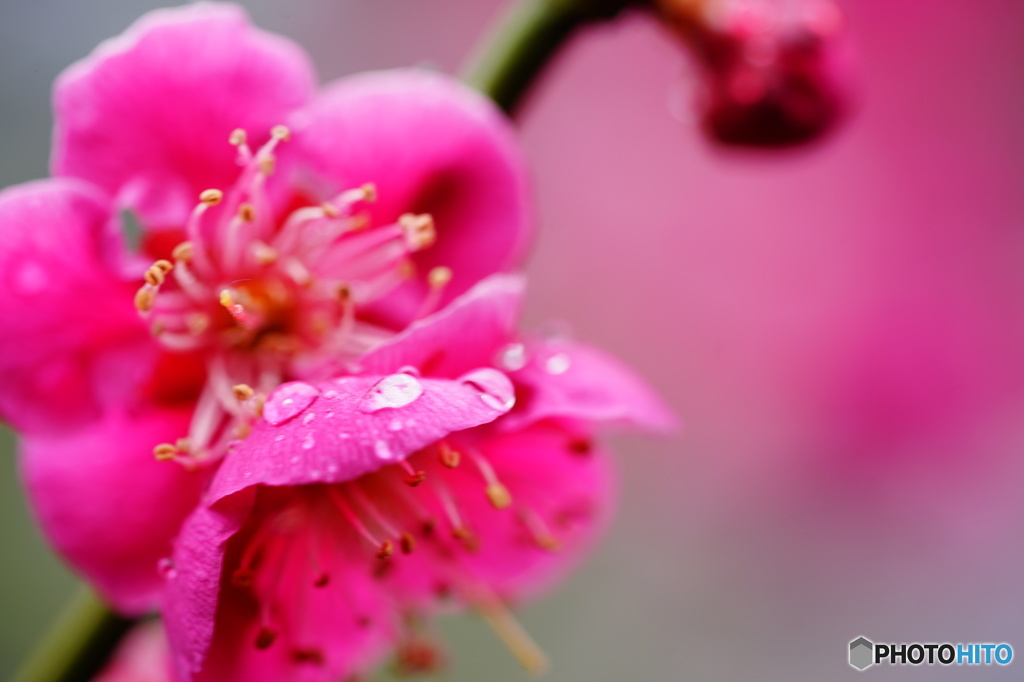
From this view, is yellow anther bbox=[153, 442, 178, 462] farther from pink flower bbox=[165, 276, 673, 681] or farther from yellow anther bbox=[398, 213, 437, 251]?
yellow anther bbox=[398, 213, 437, 251]

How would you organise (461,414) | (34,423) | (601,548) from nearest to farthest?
(461,414) → (34,423) → (601,548)

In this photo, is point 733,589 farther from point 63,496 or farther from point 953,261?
point 63,496

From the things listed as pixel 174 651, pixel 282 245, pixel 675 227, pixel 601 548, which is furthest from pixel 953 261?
pixel 174 651

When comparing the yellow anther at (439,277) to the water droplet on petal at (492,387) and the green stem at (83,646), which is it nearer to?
the water droplet on petal at (492,387)

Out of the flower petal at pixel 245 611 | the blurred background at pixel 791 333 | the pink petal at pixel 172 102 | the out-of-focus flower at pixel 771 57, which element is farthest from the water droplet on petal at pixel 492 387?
the blurred background at pixel 791 333

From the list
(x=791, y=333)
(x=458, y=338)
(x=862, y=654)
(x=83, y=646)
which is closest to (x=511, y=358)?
(x=458, y=338)

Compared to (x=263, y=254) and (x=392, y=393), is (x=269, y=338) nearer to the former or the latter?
(x=263, y=254)
